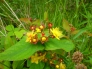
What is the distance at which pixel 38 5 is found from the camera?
2.21 m

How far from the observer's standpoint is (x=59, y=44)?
1099 mm

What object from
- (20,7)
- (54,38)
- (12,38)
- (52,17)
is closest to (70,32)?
(54,38)

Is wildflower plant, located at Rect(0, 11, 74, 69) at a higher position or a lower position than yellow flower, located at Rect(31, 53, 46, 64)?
higher

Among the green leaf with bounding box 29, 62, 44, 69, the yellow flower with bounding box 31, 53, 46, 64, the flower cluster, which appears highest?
the flower cluster

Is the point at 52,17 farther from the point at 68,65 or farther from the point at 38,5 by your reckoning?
the point at 68,65

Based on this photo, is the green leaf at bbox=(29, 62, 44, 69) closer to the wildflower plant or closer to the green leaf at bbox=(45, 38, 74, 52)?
the wildflower plant

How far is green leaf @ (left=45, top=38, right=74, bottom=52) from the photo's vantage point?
3.47 ft

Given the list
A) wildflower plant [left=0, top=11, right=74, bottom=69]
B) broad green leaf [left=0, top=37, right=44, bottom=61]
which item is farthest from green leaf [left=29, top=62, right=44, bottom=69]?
broad green leaf [left=0, top=37, right=44, bottom=61]

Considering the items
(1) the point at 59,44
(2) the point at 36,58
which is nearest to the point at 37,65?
(2) the point at 36,58

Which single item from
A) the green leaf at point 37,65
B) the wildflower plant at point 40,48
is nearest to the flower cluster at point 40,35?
the wildflower plant at point 40,48

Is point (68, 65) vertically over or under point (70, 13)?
under

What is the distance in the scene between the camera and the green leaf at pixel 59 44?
1058 mm

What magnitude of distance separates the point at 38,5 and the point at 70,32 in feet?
3.22

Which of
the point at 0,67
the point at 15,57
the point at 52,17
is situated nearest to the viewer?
the point at 15,57
